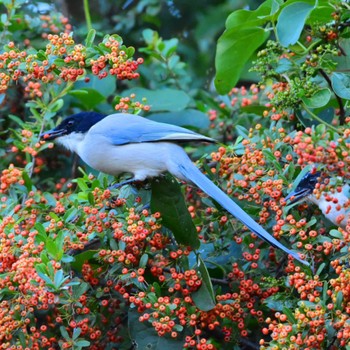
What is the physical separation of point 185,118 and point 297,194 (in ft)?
4.80

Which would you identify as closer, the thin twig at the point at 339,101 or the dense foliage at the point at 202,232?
the dense foliage at the point at 202,232

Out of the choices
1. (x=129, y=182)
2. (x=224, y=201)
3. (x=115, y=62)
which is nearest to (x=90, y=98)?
(x=129, y=182)

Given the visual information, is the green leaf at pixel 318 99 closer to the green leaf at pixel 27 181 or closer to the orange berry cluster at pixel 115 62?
the orange berry cluster at pixel 115 62

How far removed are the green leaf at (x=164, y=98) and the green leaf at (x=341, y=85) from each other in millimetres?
1290

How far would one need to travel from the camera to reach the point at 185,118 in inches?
194

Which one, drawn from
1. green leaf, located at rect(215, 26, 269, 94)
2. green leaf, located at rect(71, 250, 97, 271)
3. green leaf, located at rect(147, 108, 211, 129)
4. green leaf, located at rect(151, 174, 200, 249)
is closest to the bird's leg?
green leaf, located at rect(151, 174, 200, 249)

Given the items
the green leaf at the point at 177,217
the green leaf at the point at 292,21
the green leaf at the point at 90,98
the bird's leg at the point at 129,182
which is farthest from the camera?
the green leaf at the point at 90,98

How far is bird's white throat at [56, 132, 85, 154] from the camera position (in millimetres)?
4344

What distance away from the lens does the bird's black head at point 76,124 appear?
435 centimetres

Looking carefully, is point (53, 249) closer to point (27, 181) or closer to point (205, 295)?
point (205, 295)

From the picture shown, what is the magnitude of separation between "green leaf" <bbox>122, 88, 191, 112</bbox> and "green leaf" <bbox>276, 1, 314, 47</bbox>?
126cm

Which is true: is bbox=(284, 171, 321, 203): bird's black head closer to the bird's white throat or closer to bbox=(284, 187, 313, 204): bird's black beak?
bbox=(284, 187, 313, 204): bird's black beak

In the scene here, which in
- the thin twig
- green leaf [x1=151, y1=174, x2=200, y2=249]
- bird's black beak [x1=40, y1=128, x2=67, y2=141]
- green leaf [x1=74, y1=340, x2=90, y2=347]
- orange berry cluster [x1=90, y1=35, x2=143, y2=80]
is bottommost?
green leaf [x1=74, y1=340, x2=90, y2=347]

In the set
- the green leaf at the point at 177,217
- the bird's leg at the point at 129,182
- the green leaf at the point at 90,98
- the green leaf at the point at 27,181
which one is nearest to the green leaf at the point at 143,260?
the green leaf at the point at 177,217
